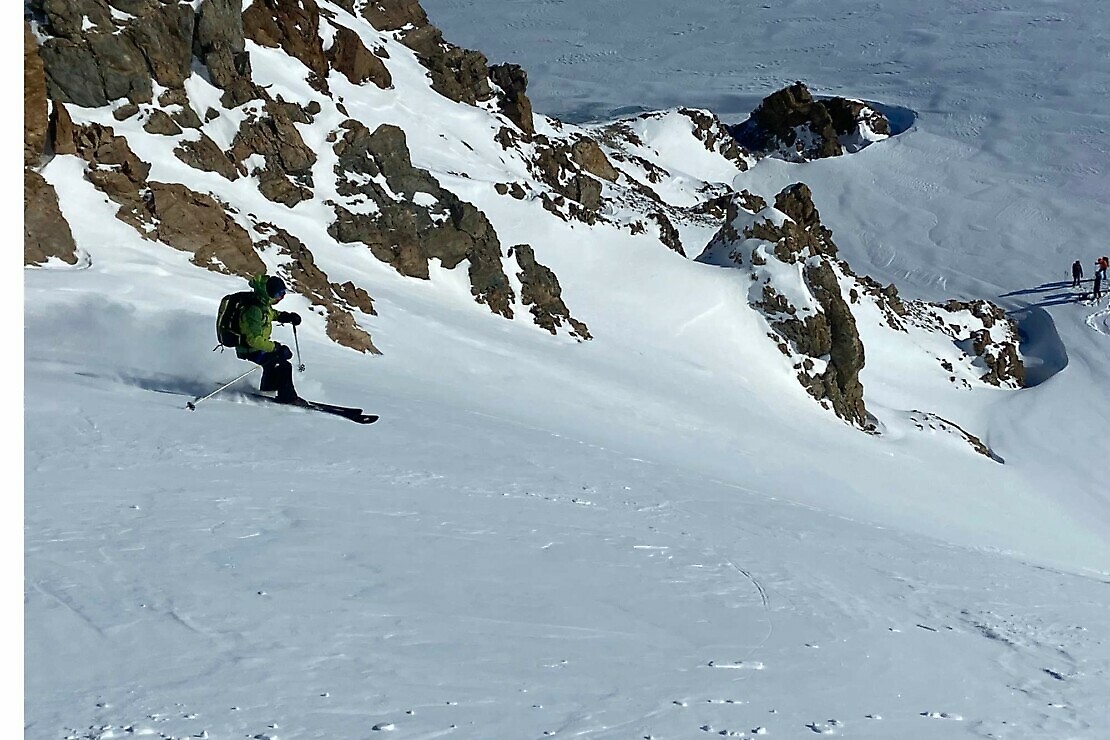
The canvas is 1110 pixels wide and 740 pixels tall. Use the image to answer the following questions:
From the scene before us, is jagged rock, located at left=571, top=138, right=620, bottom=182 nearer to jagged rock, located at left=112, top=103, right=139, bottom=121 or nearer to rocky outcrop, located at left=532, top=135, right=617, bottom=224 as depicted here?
rocky outcrop, located at left=532, top=135, right=617, bottom=224

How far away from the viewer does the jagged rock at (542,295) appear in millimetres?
22312

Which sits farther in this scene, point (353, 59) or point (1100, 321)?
point (1100, 321)

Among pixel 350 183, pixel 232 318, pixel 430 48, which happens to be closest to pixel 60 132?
pixel 350 183

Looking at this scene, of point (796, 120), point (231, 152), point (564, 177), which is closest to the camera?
point (231, 152)

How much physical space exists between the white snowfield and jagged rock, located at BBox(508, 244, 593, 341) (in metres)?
0.44

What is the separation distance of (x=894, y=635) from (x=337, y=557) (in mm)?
3835

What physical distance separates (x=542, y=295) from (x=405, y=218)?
3315 millimetres

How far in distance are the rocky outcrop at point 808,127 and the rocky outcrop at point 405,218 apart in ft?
102

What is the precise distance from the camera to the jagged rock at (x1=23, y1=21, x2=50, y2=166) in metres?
14.9

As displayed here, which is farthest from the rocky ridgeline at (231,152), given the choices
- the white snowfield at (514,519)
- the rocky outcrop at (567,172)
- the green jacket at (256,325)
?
the rocky outcrop at (567,172)

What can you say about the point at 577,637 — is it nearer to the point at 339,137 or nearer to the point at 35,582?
the point at 35,582

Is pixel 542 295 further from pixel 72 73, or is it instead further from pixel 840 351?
pixel 72 73

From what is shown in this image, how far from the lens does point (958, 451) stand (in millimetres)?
25000

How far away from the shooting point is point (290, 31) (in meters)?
24.9
